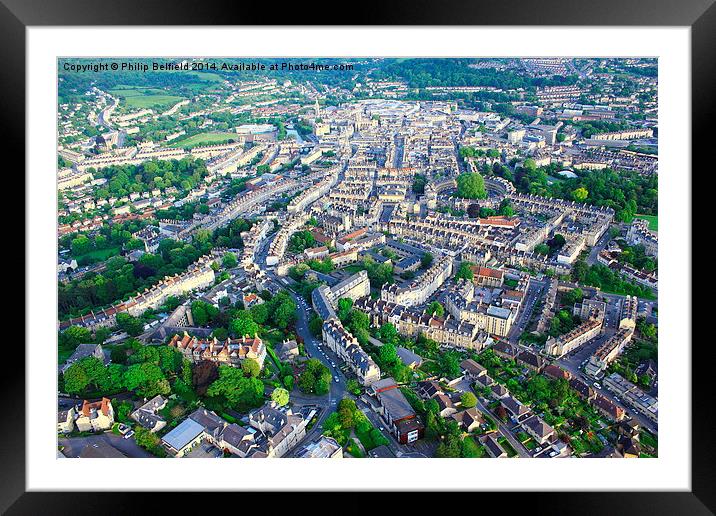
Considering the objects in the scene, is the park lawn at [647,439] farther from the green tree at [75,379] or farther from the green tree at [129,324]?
the green tree at [129,324]

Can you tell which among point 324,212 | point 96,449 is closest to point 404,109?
point 324,212

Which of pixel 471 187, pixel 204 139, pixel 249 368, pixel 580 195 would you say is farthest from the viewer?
pixel 204 139

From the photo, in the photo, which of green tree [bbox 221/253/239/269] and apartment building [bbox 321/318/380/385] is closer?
apartment building [bbox 321/318/380/385]

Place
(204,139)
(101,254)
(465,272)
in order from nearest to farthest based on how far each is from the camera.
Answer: (465,272)
(101,254)
(204,139)

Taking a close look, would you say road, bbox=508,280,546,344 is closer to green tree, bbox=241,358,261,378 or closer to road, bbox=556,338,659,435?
road, bbox=556,338,659,435

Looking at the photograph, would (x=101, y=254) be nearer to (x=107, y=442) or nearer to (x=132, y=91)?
(x=107, y=442)

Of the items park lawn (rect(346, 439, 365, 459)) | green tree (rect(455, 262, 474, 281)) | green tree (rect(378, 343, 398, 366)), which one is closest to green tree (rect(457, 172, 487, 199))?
green tree (rect(455, 262, 474, 281))

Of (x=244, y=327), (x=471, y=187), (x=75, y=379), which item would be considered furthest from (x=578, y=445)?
(x=471, y=187)
